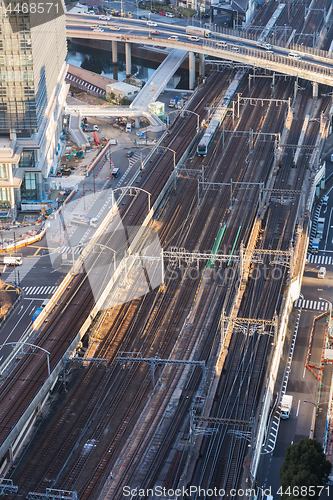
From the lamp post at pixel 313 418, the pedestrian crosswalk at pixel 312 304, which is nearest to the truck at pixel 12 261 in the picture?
the pedestrian crosswalk at pixel 312 304

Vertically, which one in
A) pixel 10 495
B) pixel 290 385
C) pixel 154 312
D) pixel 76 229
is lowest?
pixel 10 495

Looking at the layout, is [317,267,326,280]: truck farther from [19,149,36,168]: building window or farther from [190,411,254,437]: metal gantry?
[19,149,36,168]: building window

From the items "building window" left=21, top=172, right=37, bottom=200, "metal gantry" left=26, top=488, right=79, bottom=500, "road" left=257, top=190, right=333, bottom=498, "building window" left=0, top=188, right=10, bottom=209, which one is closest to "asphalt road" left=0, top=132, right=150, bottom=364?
"building window" left=21, top=172, right=37, bottom=200

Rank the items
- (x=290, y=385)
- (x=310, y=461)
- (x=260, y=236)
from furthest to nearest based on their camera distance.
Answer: (x=260, y=236), (x=290, y=385), (x=310, y=461)

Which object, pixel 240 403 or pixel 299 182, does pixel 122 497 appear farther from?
pixel 299 182

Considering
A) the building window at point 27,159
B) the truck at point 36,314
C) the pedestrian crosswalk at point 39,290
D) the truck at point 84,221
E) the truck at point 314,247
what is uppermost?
the building window at point 27,159

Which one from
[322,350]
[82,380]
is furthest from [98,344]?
[322,350]

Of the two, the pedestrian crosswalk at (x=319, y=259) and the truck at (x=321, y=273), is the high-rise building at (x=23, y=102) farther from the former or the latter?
the truck at (x=321, y=273)
